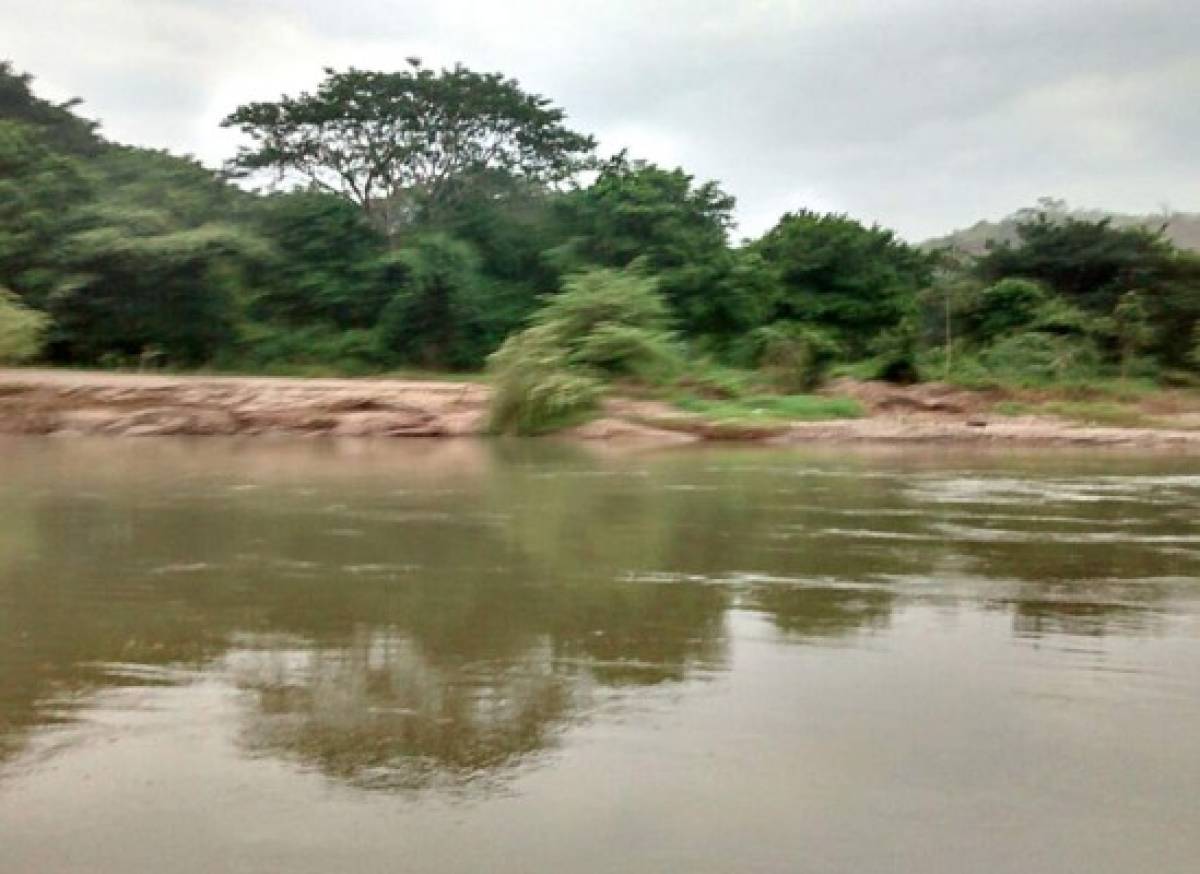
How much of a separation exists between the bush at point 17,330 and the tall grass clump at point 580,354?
11.8 meters

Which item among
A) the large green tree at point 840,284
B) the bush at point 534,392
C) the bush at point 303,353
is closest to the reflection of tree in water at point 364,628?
the bush at point 534,392

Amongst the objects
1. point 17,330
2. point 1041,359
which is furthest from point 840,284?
point 17,330

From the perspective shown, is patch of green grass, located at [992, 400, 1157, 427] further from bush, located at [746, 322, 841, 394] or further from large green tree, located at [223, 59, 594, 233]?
large green tree, located at [223, 59, 594, 233]

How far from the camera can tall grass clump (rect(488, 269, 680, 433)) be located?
88.4 feet

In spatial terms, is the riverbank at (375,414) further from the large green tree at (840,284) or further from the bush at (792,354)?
the large green tree at (840,284)

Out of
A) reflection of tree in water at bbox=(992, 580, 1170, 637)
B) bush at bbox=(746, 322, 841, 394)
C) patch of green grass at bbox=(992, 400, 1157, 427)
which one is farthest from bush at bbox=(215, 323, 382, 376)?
reflection of tree in water at bbox=(992, 580, 1170, 637)

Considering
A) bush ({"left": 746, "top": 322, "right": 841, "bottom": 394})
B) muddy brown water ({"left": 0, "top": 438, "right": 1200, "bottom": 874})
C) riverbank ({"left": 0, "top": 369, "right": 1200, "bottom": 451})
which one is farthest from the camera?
bush ({"left": 746, "top": 322, "right": 841, "bottom": 394})

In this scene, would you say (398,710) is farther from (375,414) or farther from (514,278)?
(514,278)

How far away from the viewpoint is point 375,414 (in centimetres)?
2773

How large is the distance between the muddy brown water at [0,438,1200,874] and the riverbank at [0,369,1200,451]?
13.2m

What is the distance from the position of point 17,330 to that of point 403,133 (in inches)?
614

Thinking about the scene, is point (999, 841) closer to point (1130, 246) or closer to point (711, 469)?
point (711, 469)

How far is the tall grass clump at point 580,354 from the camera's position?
1061 inches

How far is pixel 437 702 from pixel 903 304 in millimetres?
31934
